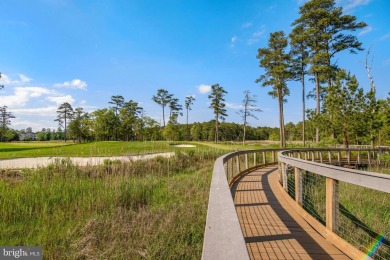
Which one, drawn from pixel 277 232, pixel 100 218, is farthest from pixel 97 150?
pixel 277 232

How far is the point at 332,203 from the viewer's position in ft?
9.72

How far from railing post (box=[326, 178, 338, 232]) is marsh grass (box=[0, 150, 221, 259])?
2.13m

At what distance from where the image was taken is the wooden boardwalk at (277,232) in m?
2.76

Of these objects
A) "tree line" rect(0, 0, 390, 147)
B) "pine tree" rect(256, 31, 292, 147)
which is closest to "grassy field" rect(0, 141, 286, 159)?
"tree line" rect(0, 0, 390, 147)

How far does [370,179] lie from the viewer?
7.43ft

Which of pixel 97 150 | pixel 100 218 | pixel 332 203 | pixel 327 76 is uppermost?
pixel 327 76

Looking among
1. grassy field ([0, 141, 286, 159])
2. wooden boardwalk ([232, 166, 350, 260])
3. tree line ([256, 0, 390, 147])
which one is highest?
tree line ([256, 0, 390, 147])

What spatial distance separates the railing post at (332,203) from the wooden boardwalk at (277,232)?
0.25 meters

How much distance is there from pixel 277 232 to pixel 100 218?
388 cm

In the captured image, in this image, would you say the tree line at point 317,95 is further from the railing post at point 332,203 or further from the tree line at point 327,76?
the railing post at point 332,203

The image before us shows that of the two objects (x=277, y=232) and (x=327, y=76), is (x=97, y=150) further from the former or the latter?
(x=327, y=76)

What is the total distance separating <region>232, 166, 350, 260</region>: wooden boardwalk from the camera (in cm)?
276

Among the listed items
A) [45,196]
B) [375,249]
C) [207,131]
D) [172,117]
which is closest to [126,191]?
[45,196]

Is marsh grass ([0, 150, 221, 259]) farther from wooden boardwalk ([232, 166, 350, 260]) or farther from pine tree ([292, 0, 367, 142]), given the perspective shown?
pine tree ([292, 0, 367, 142])
